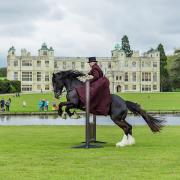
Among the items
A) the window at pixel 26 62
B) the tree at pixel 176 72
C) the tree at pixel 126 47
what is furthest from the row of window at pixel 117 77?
the tree at pixel 176 72

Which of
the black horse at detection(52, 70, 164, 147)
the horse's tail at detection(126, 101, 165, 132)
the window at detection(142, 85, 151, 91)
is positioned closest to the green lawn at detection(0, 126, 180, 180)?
the black horse at detection(52, 70, 164, 147)

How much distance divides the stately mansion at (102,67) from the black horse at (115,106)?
401 ft

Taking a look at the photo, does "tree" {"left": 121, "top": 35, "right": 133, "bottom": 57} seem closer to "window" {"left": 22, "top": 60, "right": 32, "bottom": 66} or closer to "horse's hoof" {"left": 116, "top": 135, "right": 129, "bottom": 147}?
"window" {"left": 22, "top": 60, "right": 32, "bottom": 66}

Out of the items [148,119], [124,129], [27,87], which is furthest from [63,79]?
[27,87]

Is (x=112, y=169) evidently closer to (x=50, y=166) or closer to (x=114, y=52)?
(x=50, y=166)

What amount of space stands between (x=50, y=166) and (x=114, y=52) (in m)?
139

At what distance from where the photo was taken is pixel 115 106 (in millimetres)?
14195

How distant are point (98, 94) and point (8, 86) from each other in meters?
96.7

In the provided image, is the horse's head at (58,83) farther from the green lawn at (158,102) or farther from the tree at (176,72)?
the tree at (176,72)

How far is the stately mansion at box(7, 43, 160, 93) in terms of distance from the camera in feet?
454

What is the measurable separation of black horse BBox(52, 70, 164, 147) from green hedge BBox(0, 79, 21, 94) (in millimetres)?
92686

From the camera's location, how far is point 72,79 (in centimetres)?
1482

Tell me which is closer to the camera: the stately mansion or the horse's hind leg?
the horse's hind leg

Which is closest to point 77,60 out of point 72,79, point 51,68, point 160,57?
point 51,68
